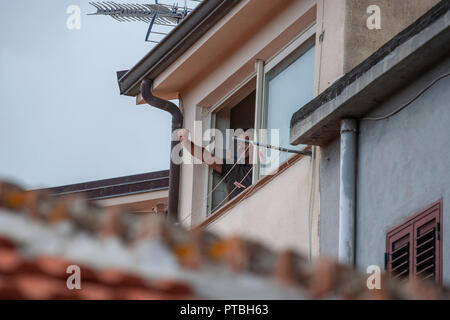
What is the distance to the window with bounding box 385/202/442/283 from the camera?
957 cm

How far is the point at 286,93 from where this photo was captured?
1349cm

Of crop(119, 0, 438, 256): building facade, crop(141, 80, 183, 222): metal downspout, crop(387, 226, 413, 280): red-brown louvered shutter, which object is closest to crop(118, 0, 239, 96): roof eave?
crop(119, 0, 438, 256): building facade

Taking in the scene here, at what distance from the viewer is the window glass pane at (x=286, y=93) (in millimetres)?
12961

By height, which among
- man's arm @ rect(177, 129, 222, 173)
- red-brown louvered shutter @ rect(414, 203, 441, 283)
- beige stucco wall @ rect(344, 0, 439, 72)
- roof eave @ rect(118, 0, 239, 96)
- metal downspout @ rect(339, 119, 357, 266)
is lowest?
red-brown louvered shutter @ rect(414, 203, 441, 283)

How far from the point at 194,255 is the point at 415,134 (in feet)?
17.5

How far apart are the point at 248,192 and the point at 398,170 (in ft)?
11.3

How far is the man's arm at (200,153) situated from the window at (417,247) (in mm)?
5076

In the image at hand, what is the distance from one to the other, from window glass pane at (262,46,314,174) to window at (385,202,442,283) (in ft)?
8.36

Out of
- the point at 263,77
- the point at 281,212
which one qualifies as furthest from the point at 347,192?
the point at 263,77

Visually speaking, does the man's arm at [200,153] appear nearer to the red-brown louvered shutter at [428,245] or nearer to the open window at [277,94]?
the open window at [277,94]

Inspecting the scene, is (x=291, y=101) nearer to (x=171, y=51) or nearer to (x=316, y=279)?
(x=171, y=51)

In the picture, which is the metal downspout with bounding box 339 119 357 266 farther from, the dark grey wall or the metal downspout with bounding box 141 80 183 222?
the metal downspout with bounding box 141 80 183 222

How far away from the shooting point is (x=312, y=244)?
11.8 m

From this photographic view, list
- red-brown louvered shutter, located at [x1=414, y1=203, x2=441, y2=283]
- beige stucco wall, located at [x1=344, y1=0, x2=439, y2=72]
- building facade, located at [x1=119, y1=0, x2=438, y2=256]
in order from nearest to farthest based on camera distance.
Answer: red-brown louvered shutter, located at [x1=414, y1=203, x2=441, y2=283] → beige stucco wall, located at [x1=344, y1=0, x2=439, y2=72] → building facade, located at [x1=119, y1=0, x2=438, y2=256]
